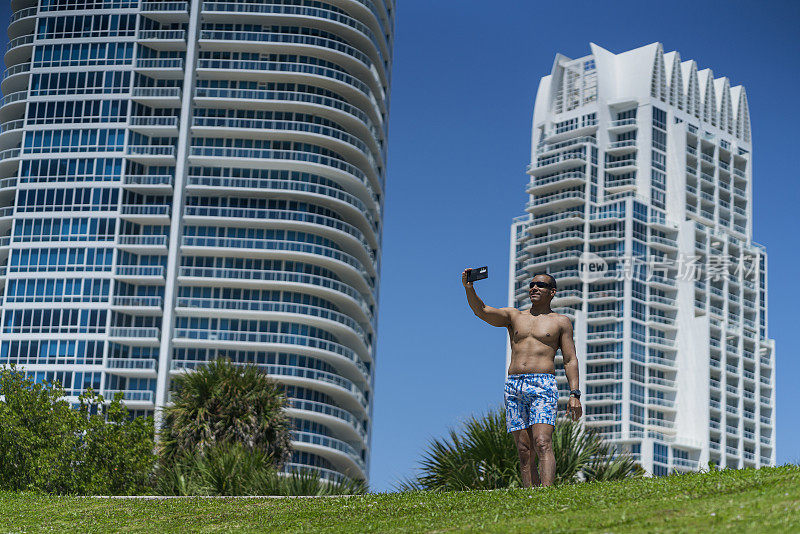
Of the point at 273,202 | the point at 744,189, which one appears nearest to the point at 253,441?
the point at 273,202

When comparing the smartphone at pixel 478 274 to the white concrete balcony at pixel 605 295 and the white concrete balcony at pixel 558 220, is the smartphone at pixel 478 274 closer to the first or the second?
the white concrete balcony at pixel 605 295

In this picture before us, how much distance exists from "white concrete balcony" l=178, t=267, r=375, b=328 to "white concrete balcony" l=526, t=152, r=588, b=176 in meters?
58.2

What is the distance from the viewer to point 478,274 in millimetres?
17250

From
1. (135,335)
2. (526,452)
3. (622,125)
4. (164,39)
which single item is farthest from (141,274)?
(526,452)

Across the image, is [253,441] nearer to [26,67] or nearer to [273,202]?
[273,202]

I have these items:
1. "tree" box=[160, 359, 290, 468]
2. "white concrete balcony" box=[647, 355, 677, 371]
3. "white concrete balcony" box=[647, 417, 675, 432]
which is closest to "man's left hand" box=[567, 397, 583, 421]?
"tree" box=[160, 359, 290, 468]

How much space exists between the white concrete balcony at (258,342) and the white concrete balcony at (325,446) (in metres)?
5.98

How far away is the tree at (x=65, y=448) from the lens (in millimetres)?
46625

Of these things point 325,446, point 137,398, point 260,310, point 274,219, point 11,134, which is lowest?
point 325,446

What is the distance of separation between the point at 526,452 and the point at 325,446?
7293 centimetres

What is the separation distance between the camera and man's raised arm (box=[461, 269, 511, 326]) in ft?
57.0

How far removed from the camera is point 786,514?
480 inches

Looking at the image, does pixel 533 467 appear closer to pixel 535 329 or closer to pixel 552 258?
pixel 535 329

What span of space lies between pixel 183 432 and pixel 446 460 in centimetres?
2607
